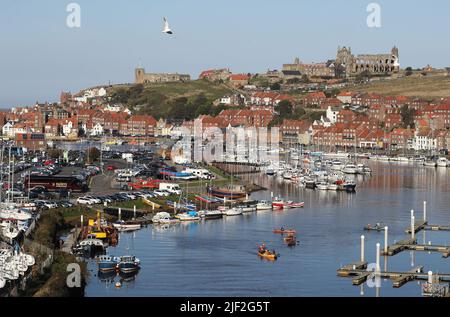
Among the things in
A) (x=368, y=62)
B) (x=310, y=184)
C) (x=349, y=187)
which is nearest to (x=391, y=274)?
(x=349, y=187)

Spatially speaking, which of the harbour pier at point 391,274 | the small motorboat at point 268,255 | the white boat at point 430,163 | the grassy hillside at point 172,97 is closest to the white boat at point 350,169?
the white boat at point 430,163

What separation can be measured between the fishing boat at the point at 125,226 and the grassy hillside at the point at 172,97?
39503mm

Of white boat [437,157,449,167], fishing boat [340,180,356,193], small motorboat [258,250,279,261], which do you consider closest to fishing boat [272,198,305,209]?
fishing boat [340,180,356,193]

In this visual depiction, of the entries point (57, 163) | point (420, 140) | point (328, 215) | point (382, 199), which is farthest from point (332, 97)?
point (328, 215)

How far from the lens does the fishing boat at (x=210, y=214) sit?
24797 millimetres

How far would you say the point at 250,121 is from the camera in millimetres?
57250

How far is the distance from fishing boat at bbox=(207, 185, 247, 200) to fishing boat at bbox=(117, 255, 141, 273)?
1074 centimetres

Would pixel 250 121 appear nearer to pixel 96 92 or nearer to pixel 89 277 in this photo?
pixel 96 92

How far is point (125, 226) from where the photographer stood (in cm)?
2236

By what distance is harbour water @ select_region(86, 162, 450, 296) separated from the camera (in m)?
16.4

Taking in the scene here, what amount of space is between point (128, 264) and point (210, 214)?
301 inches

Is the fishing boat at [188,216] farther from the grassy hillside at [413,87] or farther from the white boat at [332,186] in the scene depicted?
the grassy hillside at [413,87]

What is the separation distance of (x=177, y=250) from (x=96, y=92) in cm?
5843

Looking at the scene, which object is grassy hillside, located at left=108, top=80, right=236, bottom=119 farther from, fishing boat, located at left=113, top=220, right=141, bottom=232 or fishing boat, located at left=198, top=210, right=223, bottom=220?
fishing boat, located at left=113, top=220, right=141, bottom=232
